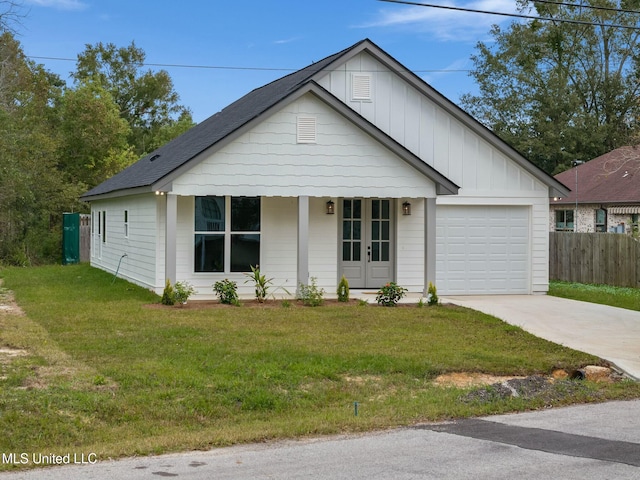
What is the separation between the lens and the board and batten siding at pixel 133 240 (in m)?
19.5

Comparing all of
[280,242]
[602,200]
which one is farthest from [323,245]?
[602,200]

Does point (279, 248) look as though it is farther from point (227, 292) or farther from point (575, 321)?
point (575, 321)

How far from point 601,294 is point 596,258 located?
175 inches

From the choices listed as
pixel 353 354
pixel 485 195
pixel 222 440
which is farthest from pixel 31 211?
pixel 222 440

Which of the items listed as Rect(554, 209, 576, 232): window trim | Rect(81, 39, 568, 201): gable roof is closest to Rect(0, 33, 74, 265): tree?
Rect(81, 39, 568, 201): gable roof

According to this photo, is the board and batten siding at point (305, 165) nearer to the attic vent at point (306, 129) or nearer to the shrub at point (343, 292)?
the attic vent at point (306, 129)

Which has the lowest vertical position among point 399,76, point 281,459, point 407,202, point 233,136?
point 281,459

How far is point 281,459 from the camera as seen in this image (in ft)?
22.7

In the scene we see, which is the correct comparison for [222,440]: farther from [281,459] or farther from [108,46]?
[108,46]

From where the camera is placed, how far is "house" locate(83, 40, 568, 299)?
59.6 ft

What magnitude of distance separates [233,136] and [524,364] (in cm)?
883

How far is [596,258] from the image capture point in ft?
84.4

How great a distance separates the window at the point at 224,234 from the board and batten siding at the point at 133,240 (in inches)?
40.8

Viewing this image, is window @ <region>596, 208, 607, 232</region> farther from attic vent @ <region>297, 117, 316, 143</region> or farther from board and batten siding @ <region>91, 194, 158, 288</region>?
board and batten siding @ <region>91, 194, 158, 288</region>
